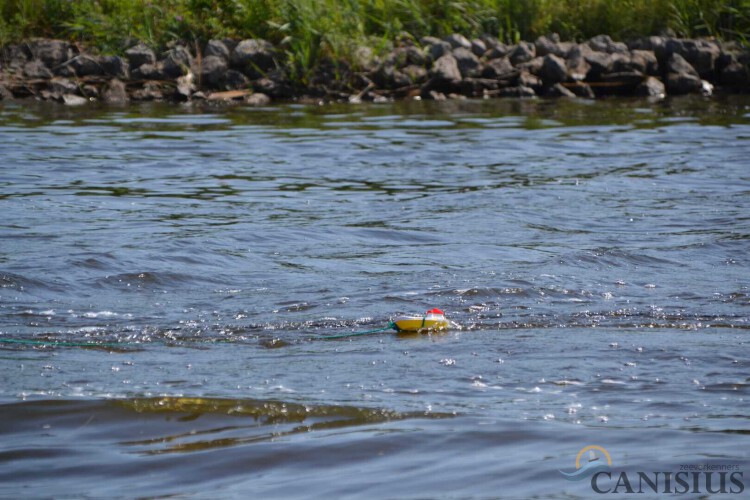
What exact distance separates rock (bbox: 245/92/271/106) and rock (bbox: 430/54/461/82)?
2817 mm

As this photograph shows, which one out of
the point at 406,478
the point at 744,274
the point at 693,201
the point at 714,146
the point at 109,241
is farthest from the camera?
the point at 714,146

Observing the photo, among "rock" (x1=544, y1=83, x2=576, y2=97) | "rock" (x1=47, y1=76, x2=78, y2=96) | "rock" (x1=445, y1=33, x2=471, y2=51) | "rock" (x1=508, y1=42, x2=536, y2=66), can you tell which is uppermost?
"rock" (x1=445, y1=33, x2=471, y2=51)

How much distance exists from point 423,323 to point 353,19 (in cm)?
1454

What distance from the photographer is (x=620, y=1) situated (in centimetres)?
1984

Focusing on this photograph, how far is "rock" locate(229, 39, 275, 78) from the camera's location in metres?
18.2

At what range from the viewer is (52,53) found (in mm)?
18578

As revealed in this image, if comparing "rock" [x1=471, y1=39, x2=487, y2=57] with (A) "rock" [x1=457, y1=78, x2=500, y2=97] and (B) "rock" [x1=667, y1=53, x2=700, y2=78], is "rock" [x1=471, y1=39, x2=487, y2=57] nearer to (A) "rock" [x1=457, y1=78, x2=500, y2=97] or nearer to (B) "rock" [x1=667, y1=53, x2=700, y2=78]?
(A) "rock" [x1=457, y1=78, x2=500, y2=97]

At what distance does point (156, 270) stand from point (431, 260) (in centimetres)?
173

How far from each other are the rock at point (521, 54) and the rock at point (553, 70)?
325 millimetres

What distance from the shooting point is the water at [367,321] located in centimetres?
359

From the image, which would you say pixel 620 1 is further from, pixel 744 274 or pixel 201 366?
pixel 201 366

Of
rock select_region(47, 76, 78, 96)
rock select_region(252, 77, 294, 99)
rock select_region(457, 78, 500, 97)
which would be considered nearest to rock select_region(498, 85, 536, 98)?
rock select_region(457, 78, 500, 97)

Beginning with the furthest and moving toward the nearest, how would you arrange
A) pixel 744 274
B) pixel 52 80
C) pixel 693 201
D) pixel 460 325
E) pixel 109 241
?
pixel 52 80
pixel 693 201
pixel 109 241
pixel 744 274
pixel 460 325

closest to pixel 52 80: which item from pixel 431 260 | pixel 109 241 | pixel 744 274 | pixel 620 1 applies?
pixel 620 1
